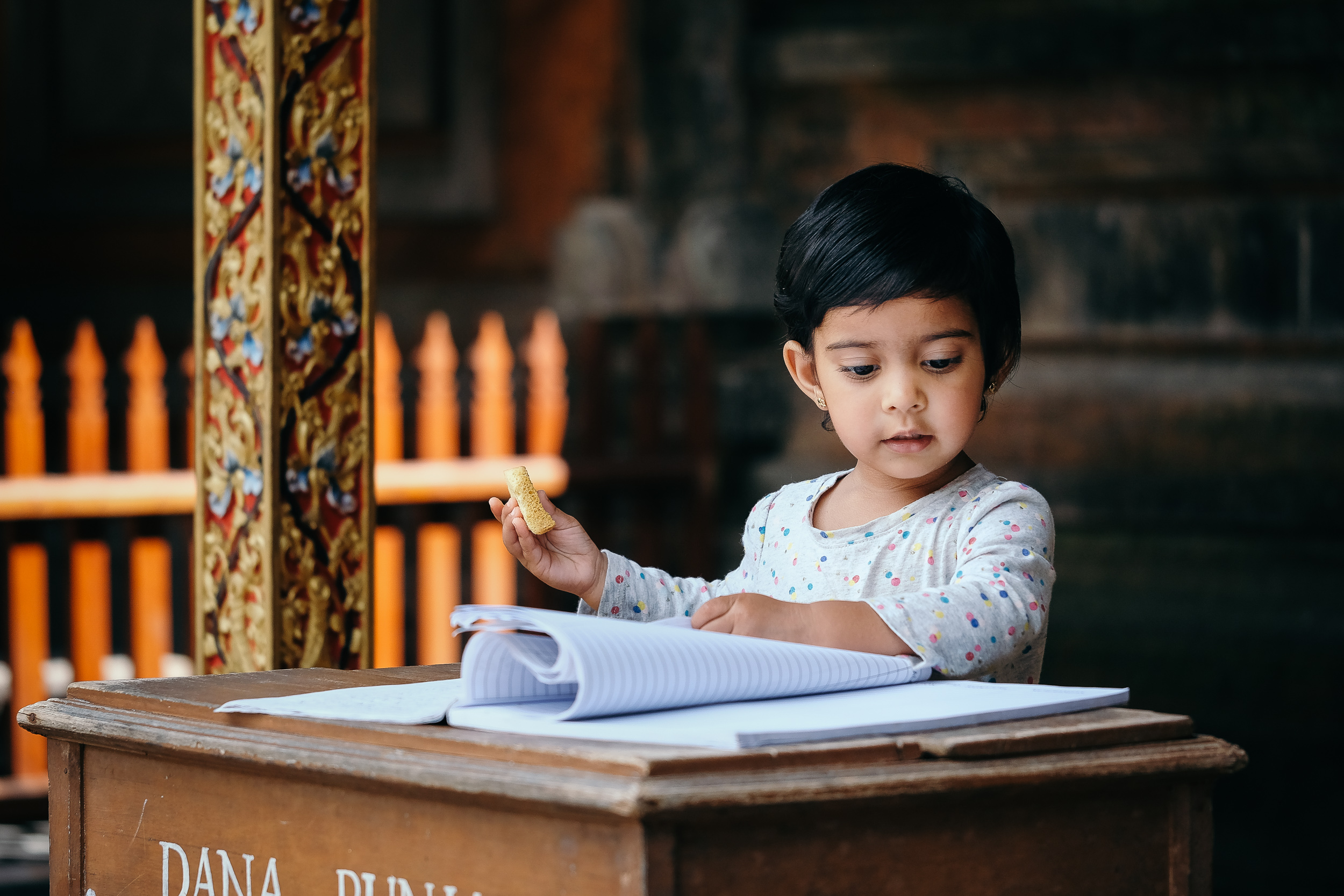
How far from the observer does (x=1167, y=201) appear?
12.6 feet

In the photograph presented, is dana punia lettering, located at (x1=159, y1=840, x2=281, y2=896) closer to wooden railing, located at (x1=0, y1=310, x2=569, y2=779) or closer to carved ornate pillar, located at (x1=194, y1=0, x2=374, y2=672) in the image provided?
carved ornate pillar, located at (x1=194, y1=0, x2=374, y2=672)

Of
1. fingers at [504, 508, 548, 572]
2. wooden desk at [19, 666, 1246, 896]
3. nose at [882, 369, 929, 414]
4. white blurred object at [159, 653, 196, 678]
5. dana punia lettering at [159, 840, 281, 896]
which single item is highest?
nose at [882, 369, 929, 414]

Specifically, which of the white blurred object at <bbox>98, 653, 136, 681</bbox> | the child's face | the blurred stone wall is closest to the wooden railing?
the white blurred object at <bbox>98, 653, 136, 681</bbox>

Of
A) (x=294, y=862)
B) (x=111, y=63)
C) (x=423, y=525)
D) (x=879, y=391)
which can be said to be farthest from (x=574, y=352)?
(x=294, y=862)

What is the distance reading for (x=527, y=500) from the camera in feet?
4.34

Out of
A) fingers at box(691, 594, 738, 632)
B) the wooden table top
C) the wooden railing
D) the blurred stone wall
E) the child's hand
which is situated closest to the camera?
the wooden table top

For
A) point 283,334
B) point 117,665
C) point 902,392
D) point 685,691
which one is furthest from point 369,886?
point 117,665

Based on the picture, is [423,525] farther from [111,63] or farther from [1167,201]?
[111,63]

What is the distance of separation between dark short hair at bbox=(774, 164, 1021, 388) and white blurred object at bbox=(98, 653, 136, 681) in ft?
9.27

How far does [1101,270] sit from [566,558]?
281 cm

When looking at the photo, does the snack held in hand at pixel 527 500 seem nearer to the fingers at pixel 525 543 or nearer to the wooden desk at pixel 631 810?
the fingers at pixel 525 543

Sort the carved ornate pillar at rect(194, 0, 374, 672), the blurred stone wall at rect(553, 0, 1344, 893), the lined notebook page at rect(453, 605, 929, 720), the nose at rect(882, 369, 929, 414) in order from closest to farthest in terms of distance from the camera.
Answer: the lined notebook page at rect(453, 605, 929, 720), the nose at rect(882, 369, 929, 414), the carved ornate pillar at rect(194, 0, 374, 672), the blurred stone wall at rect(553, 0, 1344, 893)

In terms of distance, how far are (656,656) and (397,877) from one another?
0.22 metres

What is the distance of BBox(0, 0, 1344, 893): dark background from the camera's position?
12.0ft
